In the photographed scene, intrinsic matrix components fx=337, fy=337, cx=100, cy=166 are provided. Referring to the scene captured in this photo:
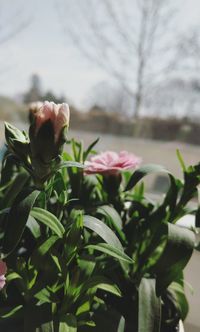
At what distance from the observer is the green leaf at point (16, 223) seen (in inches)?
12.6

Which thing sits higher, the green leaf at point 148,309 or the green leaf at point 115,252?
the green leaf at point 115,252

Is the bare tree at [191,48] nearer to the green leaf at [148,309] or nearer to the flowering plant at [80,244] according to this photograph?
the flowering plant at [80,244]

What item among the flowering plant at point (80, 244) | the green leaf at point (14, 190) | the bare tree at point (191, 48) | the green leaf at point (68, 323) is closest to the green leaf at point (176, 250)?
the flowering plant at point (80, 244)

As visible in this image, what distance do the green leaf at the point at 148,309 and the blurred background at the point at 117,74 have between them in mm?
909

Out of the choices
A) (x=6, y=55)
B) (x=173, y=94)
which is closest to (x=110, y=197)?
(x=173, y=94)

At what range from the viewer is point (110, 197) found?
0.51 m

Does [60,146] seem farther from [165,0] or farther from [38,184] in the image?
[165,0]

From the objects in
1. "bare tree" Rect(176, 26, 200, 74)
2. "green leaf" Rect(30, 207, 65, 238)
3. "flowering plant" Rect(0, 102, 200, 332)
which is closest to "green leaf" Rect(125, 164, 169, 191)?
"flowering plant" Rect(0, 102, 200, 332)

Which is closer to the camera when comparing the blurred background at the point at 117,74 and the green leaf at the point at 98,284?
the green leaf at the point at 98,284

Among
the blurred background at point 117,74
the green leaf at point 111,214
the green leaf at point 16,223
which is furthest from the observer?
A: the blurred background at point 117,74

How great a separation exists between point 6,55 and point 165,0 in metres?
1.81

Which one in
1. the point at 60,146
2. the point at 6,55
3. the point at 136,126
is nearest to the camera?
the point at 60,146

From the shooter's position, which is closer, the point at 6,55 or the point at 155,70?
the point at 6,55

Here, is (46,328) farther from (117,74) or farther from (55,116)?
(117,74)
